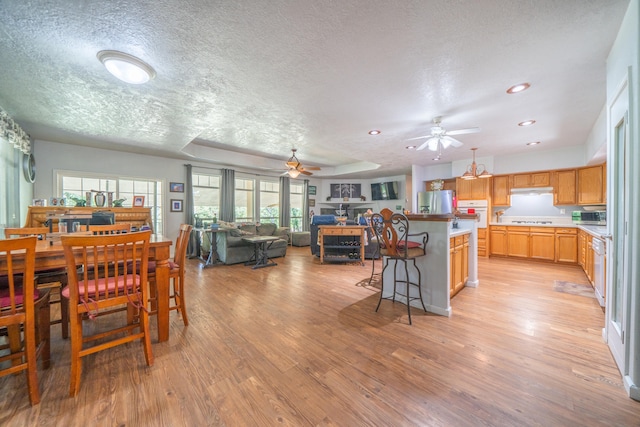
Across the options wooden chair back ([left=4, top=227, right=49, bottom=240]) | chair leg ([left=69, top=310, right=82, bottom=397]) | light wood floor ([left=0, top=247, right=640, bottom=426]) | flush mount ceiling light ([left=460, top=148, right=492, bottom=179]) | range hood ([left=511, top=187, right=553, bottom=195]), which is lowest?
light wood floor ([left=0, top=247, right=640, bottom=426])

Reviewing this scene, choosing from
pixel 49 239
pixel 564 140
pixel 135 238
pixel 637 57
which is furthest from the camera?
pixel 564 140

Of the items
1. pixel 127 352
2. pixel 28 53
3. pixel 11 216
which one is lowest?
pixel 127 352

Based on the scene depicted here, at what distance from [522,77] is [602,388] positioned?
8.88ft

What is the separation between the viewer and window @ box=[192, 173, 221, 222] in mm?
6676

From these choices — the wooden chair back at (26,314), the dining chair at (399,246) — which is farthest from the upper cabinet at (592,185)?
the wooden chair back at (26,314)

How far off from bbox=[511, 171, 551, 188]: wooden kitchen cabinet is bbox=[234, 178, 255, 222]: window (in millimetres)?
7335

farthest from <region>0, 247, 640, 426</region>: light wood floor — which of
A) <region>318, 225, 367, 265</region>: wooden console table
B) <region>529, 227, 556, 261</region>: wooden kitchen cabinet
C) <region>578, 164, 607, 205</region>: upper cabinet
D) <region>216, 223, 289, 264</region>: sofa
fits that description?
<region>578, 164, 607, 205</region>: upper cabinet

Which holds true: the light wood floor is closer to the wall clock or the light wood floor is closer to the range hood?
the wall clock

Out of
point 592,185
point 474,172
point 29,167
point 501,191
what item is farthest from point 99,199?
point 592,185

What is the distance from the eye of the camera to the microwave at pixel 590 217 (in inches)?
173

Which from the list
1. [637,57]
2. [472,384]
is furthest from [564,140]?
[472,384]

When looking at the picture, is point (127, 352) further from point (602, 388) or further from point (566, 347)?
point (566, 347)

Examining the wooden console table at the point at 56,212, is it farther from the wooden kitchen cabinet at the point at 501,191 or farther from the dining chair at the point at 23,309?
the wooden kitchen cabinet at the point at 501,191

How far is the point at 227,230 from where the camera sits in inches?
201
